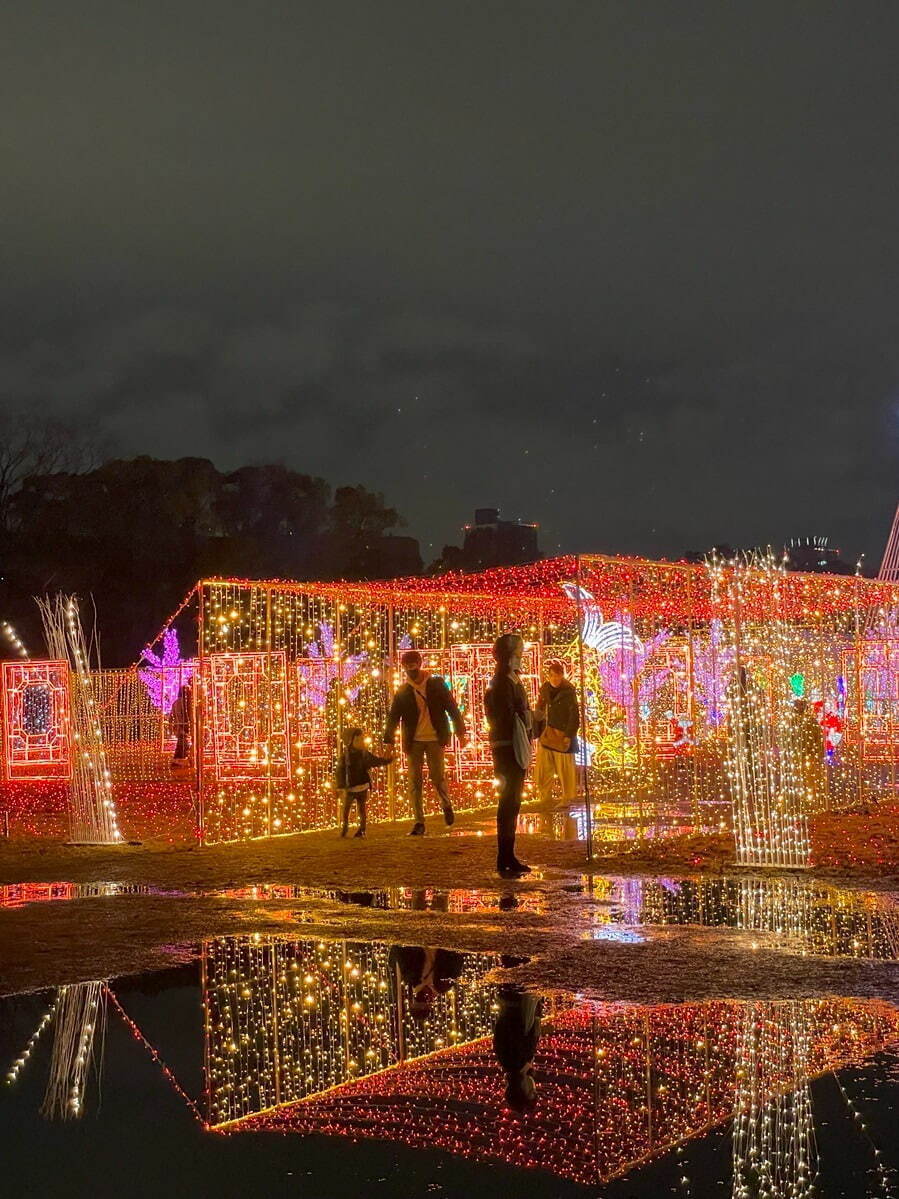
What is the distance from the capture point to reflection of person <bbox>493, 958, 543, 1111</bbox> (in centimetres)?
525

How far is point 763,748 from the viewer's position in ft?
39.6

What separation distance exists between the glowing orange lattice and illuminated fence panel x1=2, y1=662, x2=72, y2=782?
12.3 ft

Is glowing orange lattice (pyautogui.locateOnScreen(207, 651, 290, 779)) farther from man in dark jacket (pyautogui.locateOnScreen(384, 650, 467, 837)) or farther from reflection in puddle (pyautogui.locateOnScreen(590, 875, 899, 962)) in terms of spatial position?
reflection in puddle (pyautogui.locateOnScreen(590, 875, 899, 962))

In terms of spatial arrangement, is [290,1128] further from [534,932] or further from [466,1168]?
[534,932]

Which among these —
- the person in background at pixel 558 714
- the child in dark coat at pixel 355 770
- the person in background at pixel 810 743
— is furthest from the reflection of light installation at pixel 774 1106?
the person in background at pixel 558 714

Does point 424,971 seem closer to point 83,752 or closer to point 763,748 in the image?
point 763,748

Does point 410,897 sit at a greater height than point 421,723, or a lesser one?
lesser

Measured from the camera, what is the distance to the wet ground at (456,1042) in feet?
15.0

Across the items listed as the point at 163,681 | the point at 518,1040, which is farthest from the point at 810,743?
the point at 163,681

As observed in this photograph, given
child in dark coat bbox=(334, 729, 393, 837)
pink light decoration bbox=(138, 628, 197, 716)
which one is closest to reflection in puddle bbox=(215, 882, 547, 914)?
child in dark coat bbox=(334, 729, 393, 837)

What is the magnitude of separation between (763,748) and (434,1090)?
7.21m

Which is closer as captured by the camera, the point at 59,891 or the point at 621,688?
the point at 59,891

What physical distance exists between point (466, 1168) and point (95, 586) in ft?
126

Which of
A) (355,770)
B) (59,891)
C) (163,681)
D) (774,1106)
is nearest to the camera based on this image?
(774,1106)
